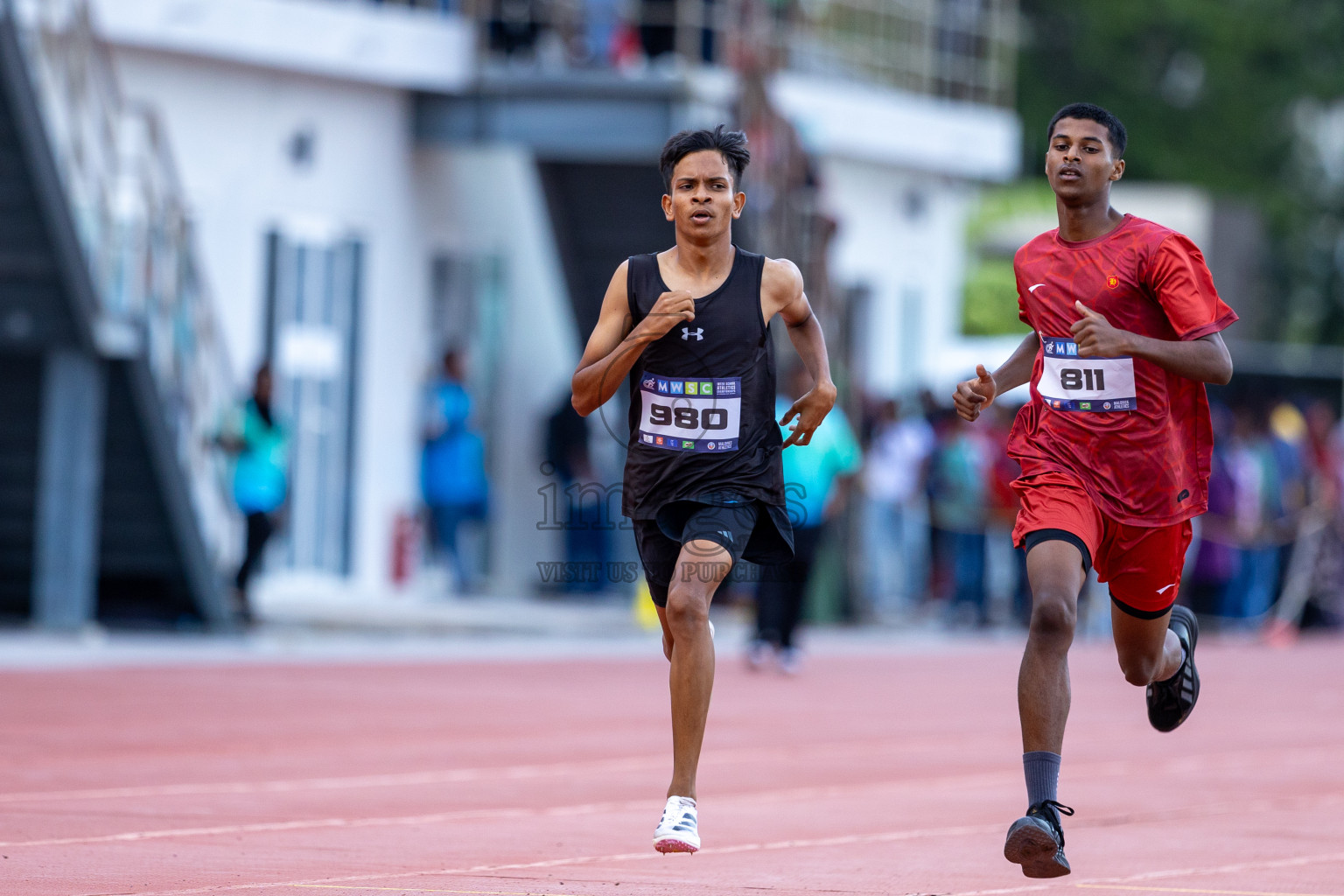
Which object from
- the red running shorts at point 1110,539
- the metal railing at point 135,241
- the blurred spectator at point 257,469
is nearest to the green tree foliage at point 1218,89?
the blurred spectator at point 257,469

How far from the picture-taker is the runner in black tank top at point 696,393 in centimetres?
776

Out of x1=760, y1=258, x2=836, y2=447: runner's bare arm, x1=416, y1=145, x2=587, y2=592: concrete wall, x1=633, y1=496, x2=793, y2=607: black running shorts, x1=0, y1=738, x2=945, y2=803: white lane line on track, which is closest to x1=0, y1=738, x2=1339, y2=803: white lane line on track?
x1=0, y1=738, x2=945, y2=803: white lane line on track

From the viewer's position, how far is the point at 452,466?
2334 cm

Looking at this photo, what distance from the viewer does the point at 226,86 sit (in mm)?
22781

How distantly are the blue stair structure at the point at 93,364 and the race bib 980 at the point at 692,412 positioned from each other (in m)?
9.35

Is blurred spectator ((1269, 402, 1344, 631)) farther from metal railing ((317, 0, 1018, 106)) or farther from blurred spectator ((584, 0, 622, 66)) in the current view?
blurred spectator ((584, 0, 622, 66))

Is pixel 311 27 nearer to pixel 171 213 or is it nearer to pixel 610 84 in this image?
pixel 610 84

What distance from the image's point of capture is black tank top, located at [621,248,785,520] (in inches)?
310

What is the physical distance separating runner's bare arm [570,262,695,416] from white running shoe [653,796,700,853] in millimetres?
1199

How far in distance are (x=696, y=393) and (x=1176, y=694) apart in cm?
220

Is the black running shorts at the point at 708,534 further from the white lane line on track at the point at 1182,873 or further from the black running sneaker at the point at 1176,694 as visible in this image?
the black running sneaker at the point at 1176,694

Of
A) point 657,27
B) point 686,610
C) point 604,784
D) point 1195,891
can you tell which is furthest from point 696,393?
point 657,27

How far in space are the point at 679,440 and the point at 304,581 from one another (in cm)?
1638

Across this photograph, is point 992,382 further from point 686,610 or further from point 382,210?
point 382,210
